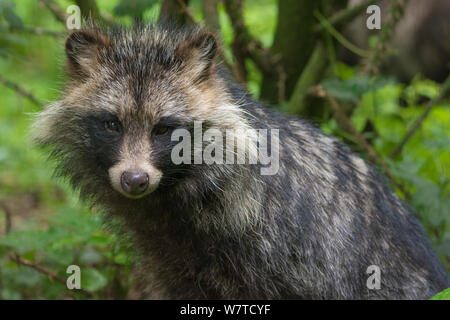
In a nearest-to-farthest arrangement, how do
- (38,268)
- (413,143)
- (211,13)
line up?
(38,268) < (211,13) < (413,143)

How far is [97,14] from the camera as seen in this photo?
5.53m

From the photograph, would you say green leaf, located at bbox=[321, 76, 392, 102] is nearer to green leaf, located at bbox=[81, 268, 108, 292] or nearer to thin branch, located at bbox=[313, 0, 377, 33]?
thin branch, located at bbox=[313, 0, 377, 33]

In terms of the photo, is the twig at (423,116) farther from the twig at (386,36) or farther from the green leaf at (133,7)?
the green leaf at (133,7)

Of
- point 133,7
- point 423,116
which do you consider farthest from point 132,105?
point 423,116

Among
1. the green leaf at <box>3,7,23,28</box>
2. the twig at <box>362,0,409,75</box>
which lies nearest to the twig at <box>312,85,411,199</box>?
the twig at <box>362,0,409,75</box>

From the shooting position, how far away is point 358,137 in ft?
20.4

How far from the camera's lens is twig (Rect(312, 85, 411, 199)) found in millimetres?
6031

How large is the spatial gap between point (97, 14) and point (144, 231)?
6.62 feet

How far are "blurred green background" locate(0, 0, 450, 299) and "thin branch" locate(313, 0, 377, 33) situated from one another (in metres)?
0.35

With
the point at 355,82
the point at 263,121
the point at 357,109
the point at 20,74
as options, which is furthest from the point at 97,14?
the point at 20,74

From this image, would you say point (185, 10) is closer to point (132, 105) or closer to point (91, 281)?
point (132, 105)

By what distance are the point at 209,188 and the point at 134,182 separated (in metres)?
0.65

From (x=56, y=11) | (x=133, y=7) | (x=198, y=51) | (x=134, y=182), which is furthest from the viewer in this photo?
(x=56, y=11)

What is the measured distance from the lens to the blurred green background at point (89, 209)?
5.34m
